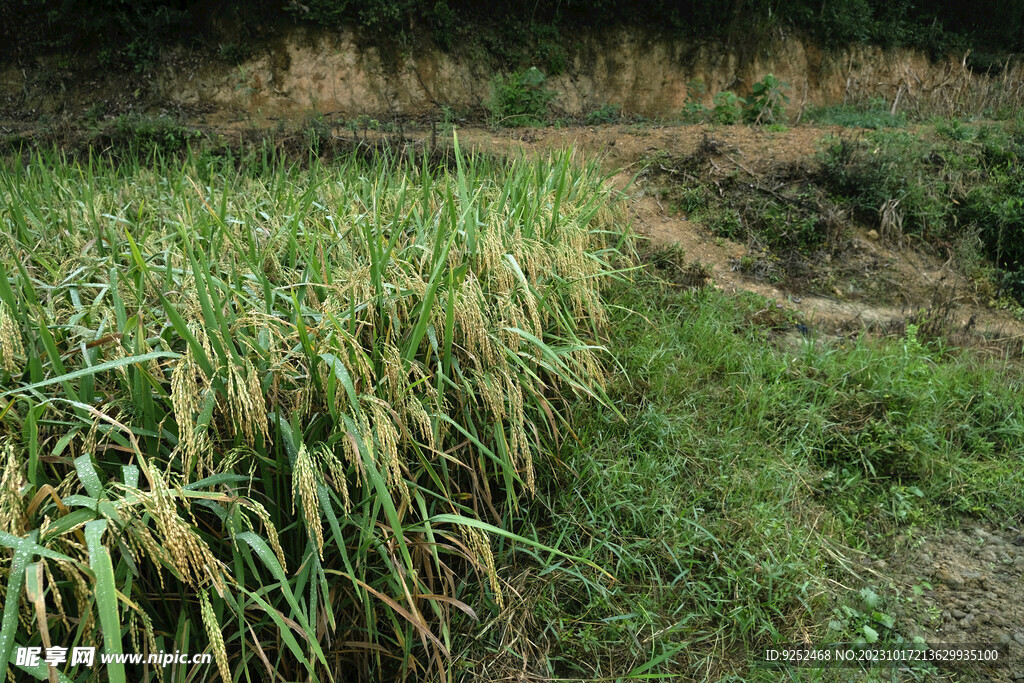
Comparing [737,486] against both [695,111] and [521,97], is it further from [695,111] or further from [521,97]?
[695,111]

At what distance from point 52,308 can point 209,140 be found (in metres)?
4.95

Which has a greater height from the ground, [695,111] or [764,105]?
[764,105]

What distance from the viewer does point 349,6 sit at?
345 inches

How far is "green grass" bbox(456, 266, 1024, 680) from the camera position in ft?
7.88

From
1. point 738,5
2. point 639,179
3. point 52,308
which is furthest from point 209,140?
point 738,5

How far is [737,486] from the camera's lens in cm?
290

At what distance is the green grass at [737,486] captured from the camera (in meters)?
2.40

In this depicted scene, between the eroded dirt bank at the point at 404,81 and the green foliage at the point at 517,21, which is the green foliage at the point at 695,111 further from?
the green foliage at the point at 517,21

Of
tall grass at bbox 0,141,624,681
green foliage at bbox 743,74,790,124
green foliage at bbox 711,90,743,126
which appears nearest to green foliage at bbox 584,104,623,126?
green foliage at bbox 711,90,743,126

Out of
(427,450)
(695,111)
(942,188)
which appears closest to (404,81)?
(695,111)

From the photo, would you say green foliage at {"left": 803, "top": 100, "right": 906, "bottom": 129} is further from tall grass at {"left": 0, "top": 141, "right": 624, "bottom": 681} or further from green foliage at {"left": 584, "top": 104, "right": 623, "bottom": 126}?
tall grass at {"left": 0, "top": 141, "right": 624, "bottom": 681}

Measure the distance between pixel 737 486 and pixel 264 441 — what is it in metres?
1.92

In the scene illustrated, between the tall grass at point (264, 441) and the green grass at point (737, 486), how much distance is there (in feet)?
0.85

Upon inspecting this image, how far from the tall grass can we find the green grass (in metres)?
0.26
